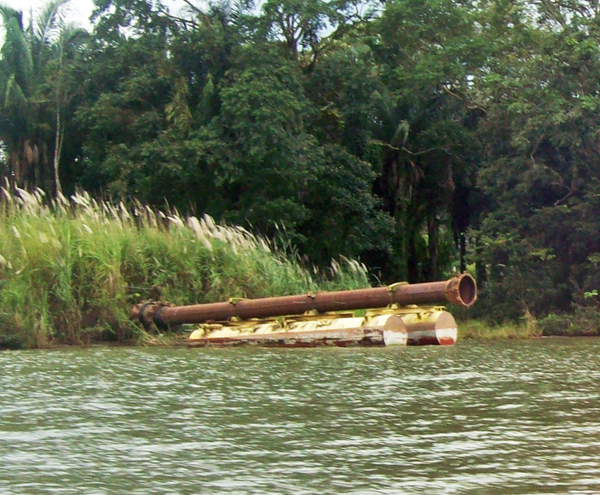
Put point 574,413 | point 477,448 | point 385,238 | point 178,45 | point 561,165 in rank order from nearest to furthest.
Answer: point 477,448 < point 574,413 < point 561,165 < point 178,45 < point 385,238

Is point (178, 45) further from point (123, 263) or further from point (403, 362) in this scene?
point (403, 362)

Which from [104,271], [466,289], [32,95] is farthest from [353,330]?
[32,95]

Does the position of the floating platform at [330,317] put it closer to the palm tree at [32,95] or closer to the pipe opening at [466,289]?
the pipe opening at [466,289]

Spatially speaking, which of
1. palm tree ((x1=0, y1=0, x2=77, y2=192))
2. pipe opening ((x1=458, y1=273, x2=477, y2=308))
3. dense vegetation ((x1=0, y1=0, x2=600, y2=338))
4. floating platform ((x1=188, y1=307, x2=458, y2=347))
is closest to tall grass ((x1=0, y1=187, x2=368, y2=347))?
floating platform ((x1=188, y1=307, x2=458, y2=347))

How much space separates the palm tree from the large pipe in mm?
14328

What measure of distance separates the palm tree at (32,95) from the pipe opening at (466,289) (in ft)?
54.6

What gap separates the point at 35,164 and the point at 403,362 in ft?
68.1

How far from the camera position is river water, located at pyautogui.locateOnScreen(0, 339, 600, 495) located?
391 cm

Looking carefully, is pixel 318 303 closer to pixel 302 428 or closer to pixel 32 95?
pixel 302 428

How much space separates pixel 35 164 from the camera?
27625 millimetres

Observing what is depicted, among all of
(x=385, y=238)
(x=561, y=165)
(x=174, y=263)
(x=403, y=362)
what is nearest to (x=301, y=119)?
(x=385, y=238)

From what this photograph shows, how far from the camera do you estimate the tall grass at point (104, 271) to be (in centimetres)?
1229

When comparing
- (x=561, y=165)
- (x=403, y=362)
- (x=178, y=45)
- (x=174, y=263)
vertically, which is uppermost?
(x=178, y=45)

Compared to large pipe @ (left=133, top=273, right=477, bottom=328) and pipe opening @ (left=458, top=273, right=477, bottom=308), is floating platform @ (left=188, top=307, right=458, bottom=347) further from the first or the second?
pipe opening @ (left=458, top=273, right=477, bottom=308)
